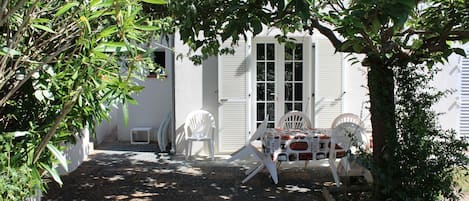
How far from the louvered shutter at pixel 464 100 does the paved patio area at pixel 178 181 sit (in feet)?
9.68

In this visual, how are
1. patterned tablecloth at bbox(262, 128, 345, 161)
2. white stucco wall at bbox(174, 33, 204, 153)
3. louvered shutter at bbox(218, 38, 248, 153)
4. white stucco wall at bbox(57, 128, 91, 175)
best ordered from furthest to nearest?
white stucco wall at bbox(174, 33, 204, 153)
louvered shutter at bbox(218, 38, 248, 153)
white stucco wall at bbox(57, 128, 91, 175)
patterned tablecloth at bbox(262, 128, 345, 161)

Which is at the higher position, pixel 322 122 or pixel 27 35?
pixel 27 35

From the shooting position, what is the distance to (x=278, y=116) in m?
7.80

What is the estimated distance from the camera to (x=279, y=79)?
25.3 ft

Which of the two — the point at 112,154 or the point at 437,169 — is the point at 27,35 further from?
the point at 112,154

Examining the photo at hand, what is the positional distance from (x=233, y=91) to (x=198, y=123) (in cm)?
88

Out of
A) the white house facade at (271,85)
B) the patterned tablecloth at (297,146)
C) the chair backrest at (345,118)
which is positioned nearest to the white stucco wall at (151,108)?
the white house facade at (271,85)

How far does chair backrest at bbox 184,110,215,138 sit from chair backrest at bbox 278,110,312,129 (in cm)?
131

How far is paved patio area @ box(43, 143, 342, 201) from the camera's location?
17.2 ft

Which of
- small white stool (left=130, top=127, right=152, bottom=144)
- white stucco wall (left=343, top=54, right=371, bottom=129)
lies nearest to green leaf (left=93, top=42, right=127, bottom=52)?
white stucco wall (left=343, top=54, right=371, bottom=129)

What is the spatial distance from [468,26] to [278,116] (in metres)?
4.45

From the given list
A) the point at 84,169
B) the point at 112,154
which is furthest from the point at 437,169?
the point at 112,154

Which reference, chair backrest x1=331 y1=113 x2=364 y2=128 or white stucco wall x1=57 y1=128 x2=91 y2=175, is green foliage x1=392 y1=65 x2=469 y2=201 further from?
white stucco wall x1=57 y1=128 x2=91 y2=175

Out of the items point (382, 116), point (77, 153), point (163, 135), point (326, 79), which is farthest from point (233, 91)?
point (382, 116)
